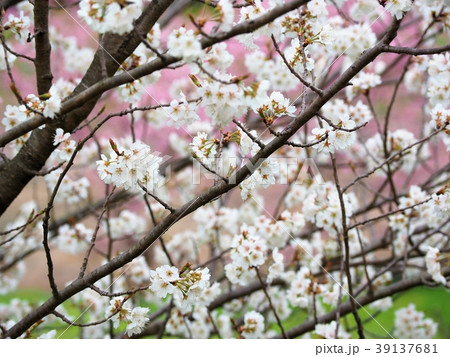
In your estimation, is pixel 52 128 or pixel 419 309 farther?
pixel 419 309

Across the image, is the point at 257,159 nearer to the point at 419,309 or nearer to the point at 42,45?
the point at 42,45

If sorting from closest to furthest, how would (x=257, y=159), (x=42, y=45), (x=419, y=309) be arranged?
(x=257, y=159) < (x=42, y=45) < (x=419, y=309)

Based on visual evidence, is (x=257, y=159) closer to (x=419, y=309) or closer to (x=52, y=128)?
(x=52, y=128)

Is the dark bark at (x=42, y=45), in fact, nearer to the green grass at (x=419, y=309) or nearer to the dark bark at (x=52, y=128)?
the dark bark at (x=52, y=128)

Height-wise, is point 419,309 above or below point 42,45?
above

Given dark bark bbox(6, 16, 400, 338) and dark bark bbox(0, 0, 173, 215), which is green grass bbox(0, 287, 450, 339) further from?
dark bark bbox(6, 16, 400, 338)

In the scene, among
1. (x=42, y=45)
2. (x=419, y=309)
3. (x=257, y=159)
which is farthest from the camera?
(x=419, y=309)

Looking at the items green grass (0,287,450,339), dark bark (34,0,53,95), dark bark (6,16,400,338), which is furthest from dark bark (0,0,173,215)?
green grass (0,287,450,339)

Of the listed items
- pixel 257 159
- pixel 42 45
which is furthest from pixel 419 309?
pixel 42 45

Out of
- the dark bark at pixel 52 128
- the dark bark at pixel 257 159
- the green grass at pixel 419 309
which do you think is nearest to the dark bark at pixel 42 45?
the dark bark at pixel 52 128

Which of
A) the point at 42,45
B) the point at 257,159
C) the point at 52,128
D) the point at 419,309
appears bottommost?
the point at 257,159

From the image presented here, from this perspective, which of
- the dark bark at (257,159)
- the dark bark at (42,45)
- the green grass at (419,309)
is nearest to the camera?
the dark bark at (257,159)
